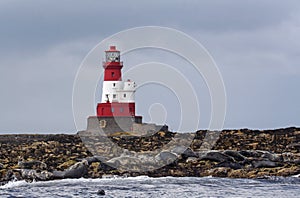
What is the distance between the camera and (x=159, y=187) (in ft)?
97.5

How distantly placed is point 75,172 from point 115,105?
23.1m

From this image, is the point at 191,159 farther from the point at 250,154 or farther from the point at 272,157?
the point at 272,157

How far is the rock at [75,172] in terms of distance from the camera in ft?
107

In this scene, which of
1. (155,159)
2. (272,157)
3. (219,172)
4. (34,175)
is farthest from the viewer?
Answer: (272,157)

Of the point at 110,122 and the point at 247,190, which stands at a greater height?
the point at 110,122

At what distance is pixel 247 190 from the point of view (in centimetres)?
2880

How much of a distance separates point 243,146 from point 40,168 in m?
13.7

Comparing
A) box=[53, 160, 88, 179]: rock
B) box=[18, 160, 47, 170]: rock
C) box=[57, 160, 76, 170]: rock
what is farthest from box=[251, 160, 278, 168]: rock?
box=[18, 160, 47, 170]: rock

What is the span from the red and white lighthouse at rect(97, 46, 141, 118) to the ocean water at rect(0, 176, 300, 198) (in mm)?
22869

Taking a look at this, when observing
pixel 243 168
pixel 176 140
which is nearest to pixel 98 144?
pixel 176 140

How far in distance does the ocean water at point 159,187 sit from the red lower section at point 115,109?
74.3 feet

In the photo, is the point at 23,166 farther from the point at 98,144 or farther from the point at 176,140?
the point at 176,140

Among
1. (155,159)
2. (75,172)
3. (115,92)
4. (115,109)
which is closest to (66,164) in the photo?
(75,172)

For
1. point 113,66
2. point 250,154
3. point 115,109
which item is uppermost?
point 113,66
